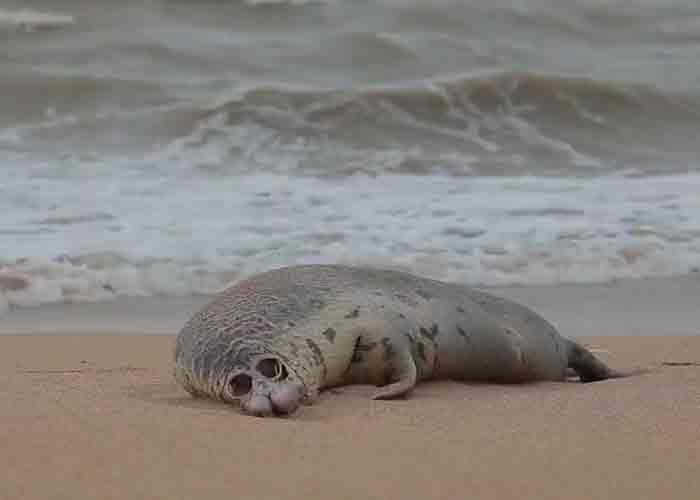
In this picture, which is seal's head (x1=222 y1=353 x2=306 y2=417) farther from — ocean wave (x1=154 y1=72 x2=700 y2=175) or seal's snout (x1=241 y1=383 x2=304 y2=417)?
ocean wave (x1=154 y1=72 x2=700 y2=175)

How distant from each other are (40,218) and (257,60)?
6319mm

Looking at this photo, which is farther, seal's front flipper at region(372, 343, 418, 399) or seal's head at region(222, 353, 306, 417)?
seal's front flipper at region(372, 343, 418, 399)

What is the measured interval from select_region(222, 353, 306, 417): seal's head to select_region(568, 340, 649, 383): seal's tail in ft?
4.72

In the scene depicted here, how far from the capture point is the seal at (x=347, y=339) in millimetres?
3578

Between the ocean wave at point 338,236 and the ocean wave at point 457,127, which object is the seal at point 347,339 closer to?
the ocean wave at point 338,236

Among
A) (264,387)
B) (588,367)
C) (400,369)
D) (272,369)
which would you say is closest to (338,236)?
(588,367)

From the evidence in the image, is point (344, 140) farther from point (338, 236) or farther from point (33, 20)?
point (33, 20)

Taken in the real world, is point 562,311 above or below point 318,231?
below

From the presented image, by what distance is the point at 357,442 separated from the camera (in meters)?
3.06

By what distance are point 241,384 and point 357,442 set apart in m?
0.55

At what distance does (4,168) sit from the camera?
9406 millimetres

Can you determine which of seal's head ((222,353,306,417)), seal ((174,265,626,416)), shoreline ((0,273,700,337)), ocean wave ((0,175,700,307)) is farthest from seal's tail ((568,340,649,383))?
ocean wave ((0,175,700,307))

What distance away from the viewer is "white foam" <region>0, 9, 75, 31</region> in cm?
1472

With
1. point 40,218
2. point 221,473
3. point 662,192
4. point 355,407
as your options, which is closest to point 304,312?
point 355,407
